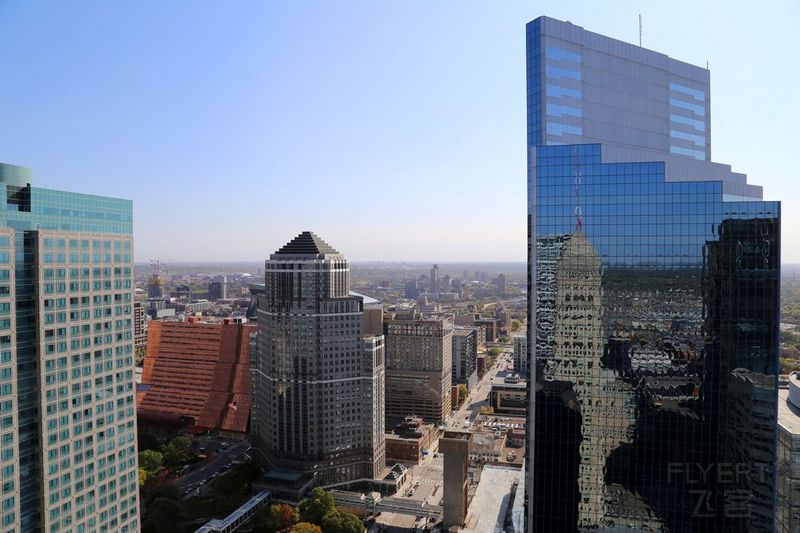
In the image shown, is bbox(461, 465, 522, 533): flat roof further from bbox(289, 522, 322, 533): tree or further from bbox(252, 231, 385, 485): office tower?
bbox(252, 231, 385, 485): office tower

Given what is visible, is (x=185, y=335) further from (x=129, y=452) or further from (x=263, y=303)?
(x=129, y=452)

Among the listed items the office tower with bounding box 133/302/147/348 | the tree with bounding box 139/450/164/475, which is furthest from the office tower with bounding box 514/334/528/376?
the office tower with bounding box 133/302/147/348

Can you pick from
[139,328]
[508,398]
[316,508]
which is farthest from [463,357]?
[139,328]

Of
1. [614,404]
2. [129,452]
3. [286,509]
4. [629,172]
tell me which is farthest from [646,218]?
[286,509]

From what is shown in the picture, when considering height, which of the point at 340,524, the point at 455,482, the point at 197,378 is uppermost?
the point at 197,378

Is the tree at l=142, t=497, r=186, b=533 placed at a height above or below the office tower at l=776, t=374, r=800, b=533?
below

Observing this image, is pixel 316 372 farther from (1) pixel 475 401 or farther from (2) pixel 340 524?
(1) pixel 475 401

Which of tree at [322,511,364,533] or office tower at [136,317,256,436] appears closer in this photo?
tree at [322,511,364,533]
